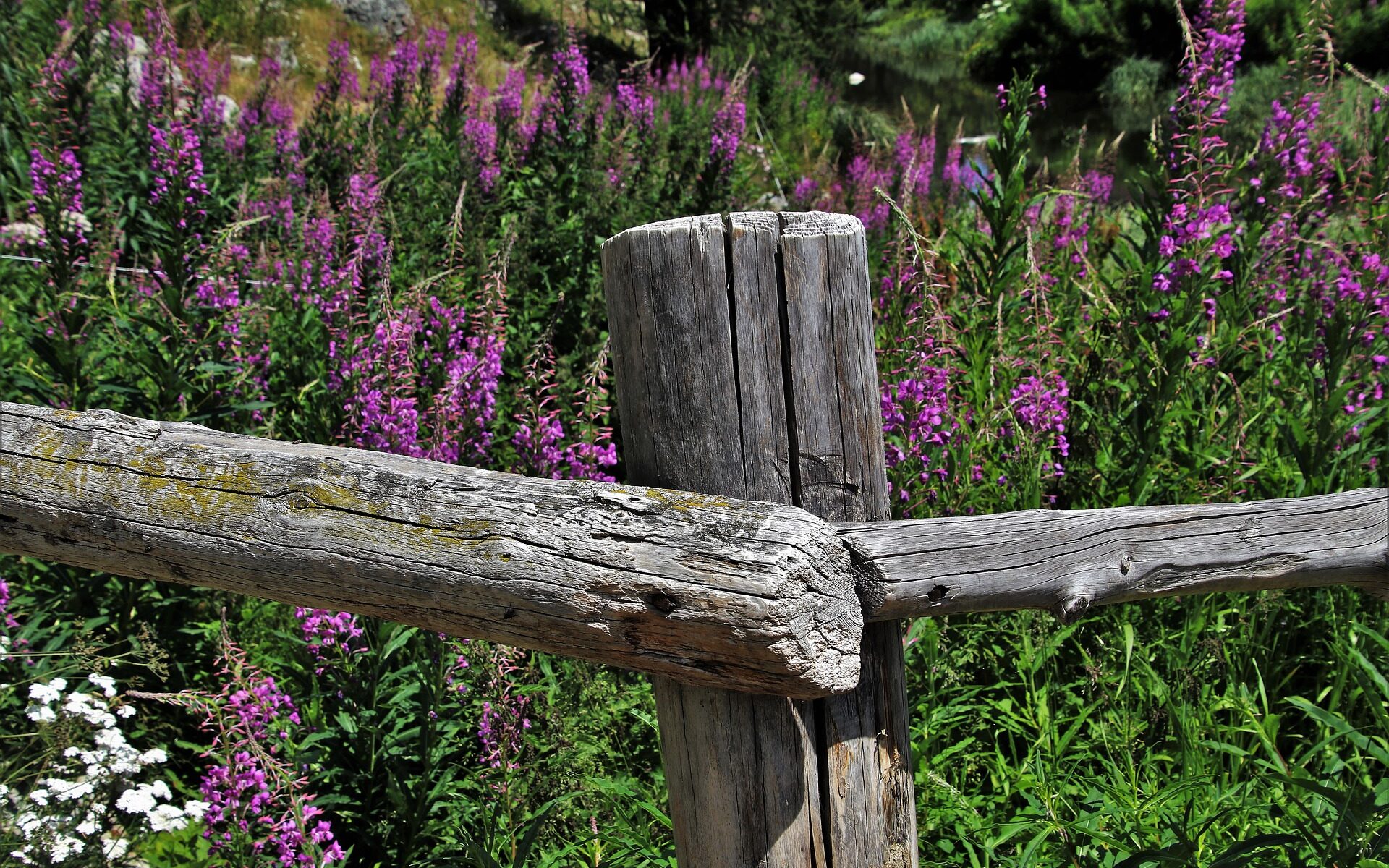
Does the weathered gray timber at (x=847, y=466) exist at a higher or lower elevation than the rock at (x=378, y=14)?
lower

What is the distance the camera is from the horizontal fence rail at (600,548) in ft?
4.55

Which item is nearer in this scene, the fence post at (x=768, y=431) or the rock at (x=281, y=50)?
the fence post at (x=768, y=431)

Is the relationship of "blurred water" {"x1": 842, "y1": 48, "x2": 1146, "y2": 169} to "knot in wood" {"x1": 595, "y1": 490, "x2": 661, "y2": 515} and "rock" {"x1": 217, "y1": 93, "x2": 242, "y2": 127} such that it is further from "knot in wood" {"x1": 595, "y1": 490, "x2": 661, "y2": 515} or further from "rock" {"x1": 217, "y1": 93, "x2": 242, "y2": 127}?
"knot in wood" {"x1": 595, "y1": 490, "x2": 661, "y2": 515}

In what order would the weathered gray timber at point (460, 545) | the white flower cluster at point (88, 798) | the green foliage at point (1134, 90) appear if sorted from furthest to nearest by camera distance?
the green foliage at point (1134, 90), the white flower cluster at point (88, 798), the weathered gray timber at point (460, 545)

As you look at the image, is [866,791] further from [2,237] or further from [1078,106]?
[1078,106]

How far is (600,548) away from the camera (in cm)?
141

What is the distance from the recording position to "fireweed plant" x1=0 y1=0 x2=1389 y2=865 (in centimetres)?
246

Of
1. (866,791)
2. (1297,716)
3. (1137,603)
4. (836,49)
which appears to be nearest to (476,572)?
(866,791)

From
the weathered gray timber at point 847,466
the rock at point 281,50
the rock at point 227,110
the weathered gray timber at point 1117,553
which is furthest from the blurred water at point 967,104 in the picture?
the weathered gray timber at point 847,466

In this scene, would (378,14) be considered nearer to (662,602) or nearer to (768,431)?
(768,431)

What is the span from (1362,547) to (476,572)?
1705mm

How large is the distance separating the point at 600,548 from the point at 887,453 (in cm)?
180

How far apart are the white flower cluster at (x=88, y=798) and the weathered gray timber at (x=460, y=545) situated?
0.90 m

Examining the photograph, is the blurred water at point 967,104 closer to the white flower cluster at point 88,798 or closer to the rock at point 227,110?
the rock at point 227,110
